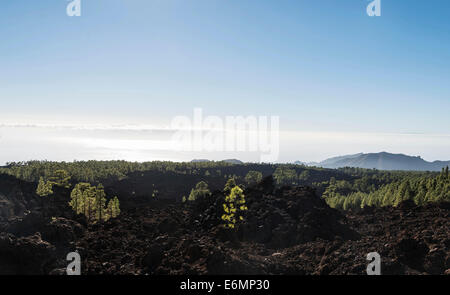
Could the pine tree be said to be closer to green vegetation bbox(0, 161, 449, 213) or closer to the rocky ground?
green vegetation bbox(0, 161, 449, 213)

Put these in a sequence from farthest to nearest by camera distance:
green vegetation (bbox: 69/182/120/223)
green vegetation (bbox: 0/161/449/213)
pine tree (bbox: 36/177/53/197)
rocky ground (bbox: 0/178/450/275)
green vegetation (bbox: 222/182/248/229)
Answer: pine tree (bbox: 36/177/53/197)
green vegetation (bbox: 0/161/449/213)
green vegetation (bbox: 69/182/120/223)
green vegetation (bbox: 222/182/248/229)
rocky ground (bbox: 0/178/450/275)

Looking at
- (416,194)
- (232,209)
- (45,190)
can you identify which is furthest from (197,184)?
(416,194)

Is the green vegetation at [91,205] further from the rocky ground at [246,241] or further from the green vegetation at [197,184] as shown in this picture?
the rocky ground at [246,241]

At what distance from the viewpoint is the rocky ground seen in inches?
1152

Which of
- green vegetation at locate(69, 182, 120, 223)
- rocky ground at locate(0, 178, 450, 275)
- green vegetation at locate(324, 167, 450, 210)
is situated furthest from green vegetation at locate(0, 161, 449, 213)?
rocky ground at locate(0, 178, 450, 275)

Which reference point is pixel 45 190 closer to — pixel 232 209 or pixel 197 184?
pixel 232 209

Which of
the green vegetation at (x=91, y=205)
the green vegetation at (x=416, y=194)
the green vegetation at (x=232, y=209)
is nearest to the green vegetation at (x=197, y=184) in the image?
the green vegetation at (x=416, y=194)

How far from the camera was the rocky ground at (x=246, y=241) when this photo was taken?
1152 inches

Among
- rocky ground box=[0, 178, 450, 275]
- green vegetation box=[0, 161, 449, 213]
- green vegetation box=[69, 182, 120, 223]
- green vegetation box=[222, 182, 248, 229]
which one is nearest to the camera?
rocky ground box=[0, 178, 450, 275]

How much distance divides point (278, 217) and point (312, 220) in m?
6.07

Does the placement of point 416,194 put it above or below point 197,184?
above

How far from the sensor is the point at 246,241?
150 ft
